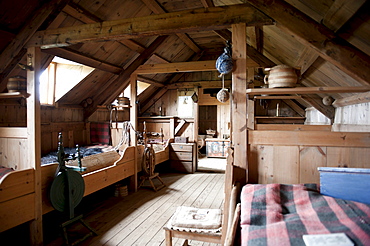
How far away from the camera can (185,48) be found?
6.73 meters

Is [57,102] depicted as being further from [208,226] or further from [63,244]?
[208,226]

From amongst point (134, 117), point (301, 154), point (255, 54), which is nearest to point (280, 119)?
point (255, 54)

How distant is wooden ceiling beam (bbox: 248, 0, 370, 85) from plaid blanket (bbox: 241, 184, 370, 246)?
38.8 inches

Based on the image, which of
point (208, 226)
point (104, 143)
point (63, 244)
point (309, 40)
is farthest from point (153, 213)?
point (309, 40)

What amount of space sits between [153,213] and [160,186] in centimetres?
136

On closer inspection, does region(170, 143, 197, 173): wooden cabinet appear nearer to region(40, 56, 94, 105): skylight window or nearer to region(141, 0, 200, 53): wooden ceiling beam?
region(141, 0, 200, 53): wooden ceiling beam

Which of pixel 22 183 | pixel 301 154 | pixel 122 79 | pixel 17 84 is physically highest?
pixel 122 79

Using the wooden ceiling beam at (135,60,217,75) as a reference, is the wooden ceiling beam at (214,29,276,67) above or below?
above

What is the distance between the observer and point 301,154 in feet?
6.13

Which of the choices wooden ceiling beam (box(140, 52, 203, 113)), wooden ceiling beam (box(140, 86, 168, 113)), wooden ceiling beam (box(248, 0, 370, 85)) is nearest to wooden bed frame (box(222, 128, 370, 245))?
wooden ceiling beam (box(248, 0, 370, 85))

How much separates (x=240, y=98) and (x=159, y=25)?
1062 mm

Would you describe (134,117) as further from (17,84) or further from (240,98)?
(240,98)

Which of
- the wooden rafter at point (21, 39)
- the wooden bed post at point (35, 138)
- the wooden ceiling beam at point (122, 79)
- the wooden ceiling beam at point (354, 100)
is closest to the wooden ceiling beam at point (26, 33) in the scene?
the wooden rafter at point (21, 39)

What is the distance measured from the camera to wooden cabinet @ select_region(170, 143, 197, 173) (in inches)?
246
